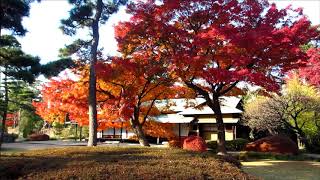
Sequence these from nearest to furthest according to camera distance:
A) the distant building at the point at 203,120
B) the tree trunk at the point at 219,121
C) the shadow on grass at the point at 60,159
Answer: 1. the shadow on grass at the point at 60,159
2. the tree trunk at the point at 219,121
3. the distant building at the point at 203,120

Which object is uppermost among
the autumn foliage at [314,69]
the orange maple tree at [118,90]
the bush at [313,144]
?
the autumn foliage at [314,69]

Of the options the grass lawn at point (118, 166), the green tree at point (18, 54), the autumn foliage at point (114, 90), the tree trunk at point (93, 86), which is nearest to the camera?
the grass lawn at point (118, 166)

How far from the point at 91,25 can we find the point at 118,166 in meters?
11.0

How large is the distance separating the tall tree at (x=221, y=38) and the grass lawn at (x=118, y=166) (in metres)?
A: 7.12

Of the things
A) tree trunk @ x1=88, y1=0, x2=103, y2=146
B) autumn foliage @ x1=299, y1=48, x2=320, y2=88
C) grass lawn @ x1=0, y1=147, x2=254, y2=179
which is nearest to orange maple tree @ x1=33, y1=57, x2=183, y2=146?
tree trunk @ x1=88, y1=0, x2=103, y2=146

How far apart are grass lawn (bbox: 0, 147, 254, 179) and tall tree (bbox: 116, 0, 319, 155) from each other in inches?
280

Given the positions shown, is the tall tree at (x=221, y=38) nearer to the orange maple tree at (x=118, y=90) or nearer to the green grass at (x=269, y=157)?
the orange maple tree at (x=118, y=90)

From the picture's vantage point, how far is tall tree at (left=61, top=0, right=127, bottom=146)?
654 inches

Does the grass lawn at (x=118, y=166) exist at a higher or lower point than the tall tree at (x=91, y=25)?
lower

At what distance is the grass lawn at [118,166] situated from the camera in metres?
8.73

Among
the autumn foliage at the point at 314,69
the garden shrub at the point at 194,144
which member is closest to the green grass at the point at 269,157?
the garden shrub at the point at 194,144

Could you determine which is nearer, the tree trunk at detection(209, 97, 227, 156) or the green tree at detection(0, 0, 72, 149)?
the green tree at detection(0, 0, 72, 149)

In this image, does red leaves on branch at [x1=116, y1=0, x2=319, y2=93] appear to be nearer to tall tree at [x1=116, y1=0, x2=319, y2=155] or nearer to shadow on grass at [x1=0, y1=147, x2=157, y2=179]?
tall tree at [x1=116, y1=0, x2=319, y2=155]

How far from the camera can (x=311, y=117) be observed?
85.6 feet
